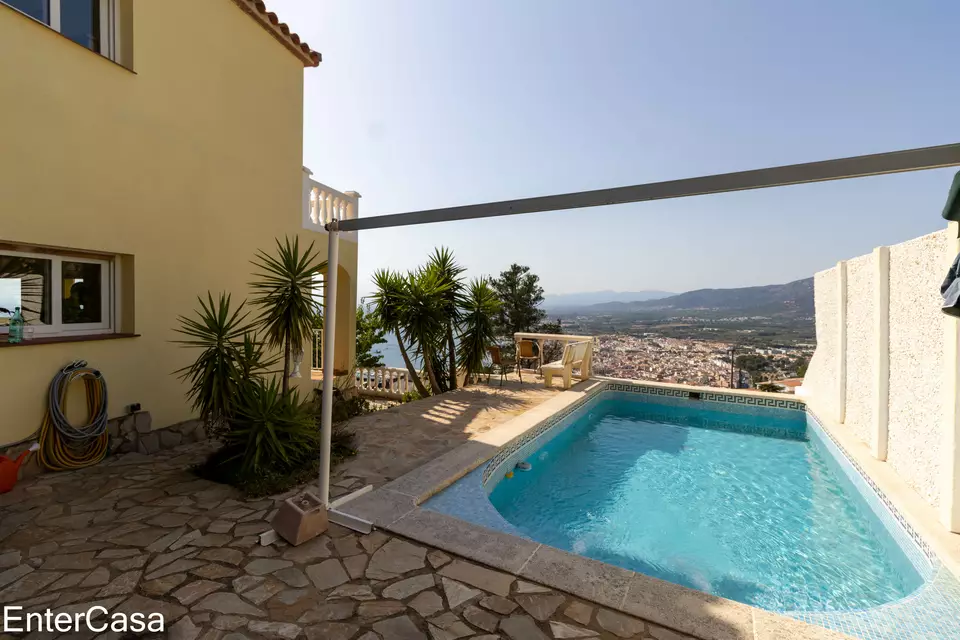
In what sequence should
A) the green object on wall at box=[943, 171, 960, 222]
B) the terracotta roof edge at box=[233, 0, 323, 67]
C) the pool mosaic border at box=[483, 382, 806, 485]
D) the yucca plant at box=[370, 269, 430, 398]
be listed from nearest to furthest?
1. the green object on wall at box=[943, 171, 960, 222]
2. the pool mosaic border at box=[483, 382, 806, 485]
3. the terracotta roof edge at box=[233, 0, 323, 67]
4. the yucca plant at box=[370, 269, 430, 398]

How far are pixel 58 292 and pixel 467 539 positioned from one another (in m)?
5.44

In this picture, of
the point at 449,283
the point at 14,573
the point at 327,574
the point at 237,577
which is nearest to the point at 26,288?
the point at 14,573

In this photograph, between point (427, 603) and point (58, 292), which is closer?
point (427, 603)

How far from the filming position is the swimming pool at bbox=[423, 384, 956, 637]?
3703mm

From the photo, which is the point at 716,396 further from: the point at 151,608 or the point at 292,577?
the point at 151,608

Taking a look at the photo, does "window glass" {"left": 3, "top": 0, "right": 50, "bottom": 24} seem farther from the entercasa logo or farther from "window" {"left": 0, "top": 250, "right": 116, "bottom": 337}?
A: the entercasa logo

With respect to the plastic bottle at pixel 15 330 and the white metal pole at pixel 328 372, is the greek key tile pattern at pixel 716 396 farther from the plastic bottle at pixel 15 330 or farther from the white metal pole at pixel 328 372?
the plastic bottle at pixel 15 330

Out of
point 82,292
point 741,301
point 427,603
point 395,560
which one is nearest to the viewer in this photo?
point 427,603

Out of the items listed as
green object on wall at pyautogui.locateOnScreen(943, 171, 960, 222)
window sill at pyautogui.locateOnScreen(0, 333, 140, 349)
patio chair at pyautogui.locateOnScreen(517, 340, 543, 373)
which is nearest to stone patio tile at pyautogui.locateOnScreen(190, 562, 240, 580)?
window sill at pyautogui.locateOnScreen(0, 333, 140, 349)

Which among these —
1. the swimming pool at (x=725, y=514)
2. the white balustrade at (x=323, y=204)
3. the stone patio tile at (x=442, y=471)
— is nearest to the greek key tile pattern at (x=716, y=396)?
the swimming pool at (x=725, y=514)

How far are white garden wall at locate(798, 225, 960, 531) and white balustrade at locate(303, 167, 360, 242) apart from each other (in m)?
8.15

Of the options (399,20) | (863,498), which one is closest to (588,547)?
(863,498)

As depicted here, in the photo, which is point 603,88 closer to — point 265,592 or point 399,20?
point 399,20

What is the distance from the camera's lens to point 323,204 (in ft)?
29.0
